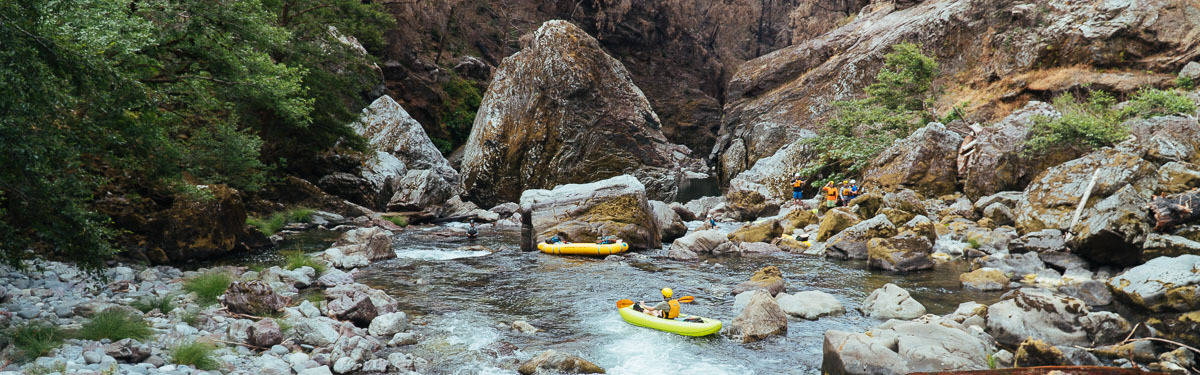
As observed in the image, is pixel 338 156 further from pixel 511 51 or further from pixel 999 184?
pixel 511 51

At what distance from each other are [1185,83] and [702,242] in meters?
21.3

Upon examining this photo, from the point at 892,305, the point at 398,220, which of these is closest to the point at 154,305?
the point at 892,305

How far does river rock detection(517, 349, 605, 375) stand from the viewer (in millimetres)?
6559

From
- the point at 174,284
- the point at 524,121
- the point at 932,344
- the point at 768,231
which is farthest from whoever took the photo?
the point at 524,121

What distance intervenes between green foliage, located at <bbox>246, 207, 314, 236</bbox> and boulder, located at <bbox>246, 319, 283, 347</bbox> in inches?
386

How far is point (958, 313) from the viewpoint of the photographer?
8.22 m

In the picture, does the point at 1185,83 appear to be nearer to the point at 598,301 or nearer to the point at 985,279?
the point at 985,279

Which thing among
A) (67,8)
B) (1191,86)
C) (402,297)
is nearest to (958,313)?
(402,297)

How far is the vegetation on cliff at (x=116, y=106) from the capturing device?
479cm

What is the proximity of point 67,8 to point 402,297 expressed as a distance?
240 inches

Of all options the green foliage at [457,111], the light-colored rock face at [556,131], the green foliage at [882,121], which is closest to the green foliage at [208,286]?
the light-colored rock face at [556,131]

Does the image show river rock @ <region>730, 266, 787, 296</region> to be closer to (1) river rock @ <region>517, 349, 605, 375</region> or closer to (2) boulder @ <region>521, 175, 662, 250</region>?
(1) river rock @ <region>517, 349, 605, 375</region>

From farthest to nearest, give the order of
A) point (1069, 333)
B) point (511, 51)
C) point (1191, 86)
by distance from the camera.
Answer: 1. point (511, 51)
2. point (1191, 86)
3. point (1069, 333)

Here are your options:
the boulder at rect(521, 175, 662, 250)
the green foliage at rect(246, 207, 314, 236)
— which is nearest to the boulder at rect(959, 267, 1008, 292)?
the boulder at rect(521, 175, 662, 250)
